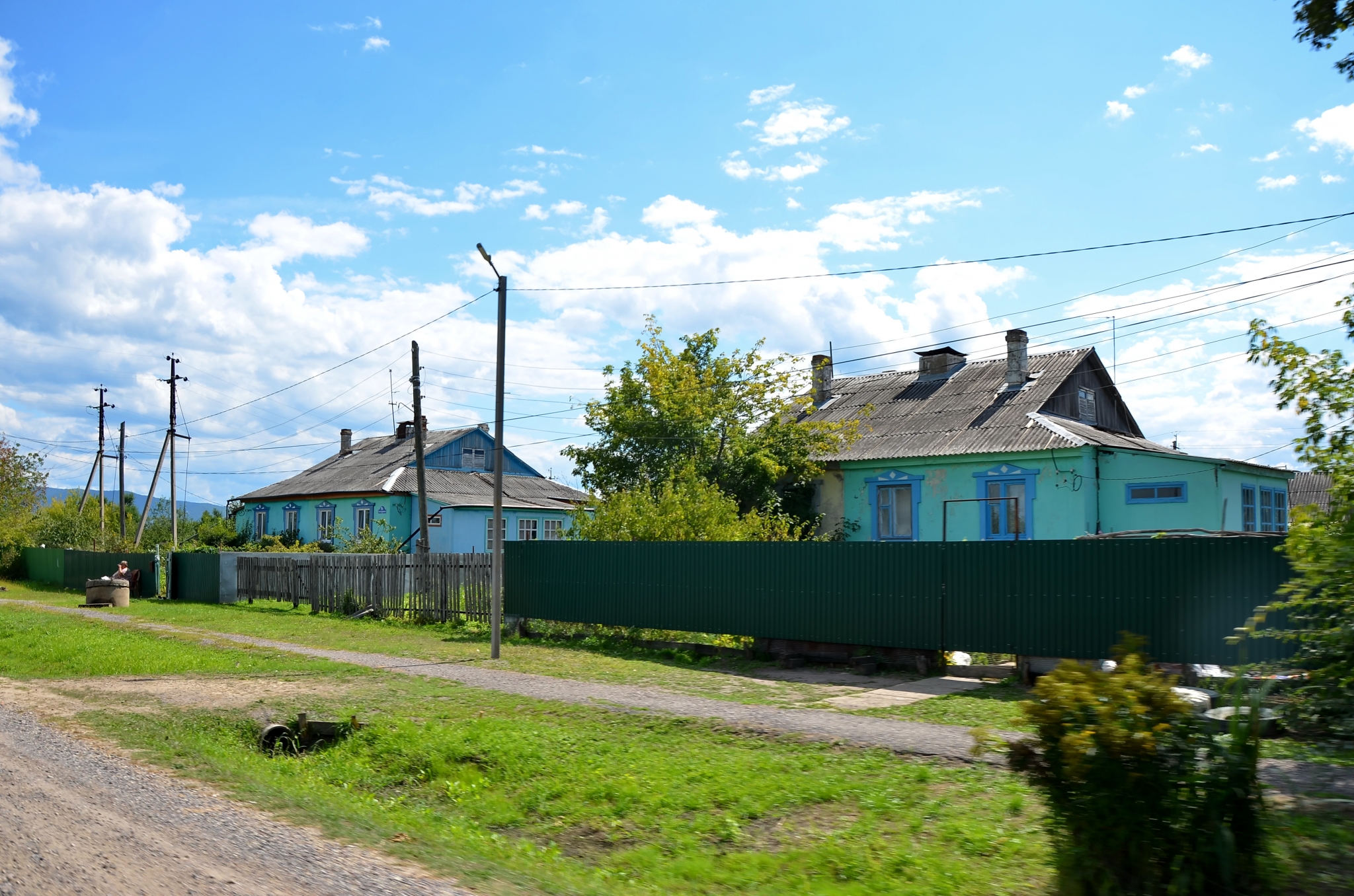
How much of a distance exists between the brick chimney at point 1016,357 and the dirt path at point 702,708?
19.3 meters

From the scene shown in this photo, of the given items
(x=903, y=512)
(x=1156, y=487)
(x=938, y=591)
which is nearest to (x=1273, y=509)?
(x=1156, y=487)

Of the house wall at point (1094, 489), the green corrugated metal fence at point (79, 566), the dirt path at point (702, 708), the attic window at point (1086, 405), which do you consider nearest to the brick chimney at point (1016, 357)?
the attic window at point (1086, 405)

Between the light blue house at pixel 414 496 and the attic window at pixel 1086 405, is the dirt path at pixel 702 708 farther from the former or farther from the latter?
the light blue house at pixel 414 496

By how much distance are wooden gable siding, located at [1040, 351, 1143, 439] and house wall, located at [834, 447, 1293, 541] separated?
2867 millimetres

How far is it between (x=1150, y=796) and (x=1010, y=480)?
21.5 m

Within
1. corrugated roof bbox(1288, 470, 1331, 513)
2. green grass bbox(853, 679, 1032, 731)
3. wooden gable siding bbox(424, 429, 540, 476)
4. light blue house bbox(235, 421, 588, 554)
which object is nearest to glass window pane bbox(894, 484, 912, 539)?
green grass bbox(853, 679, 1032, 731)

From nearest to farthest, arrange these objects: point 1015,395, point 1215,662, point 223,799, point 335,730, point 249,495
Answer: point 223,799 → point 335,730 → point 1215,662 → point 1015,395 → point 249,495

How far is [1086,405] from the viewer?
1146 inches

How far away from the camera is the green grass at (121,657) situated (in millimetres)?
14562

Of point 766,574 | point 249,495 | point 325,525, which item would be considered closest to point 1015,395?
point 766,574

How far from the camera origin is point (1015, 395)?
27750 millimetres

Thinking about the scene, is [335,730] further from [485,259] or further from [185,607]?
[185,607]

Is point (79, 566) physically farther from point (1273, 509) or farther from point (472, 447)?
point (1273, 509)

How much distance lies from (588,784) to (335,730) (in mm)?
3694
